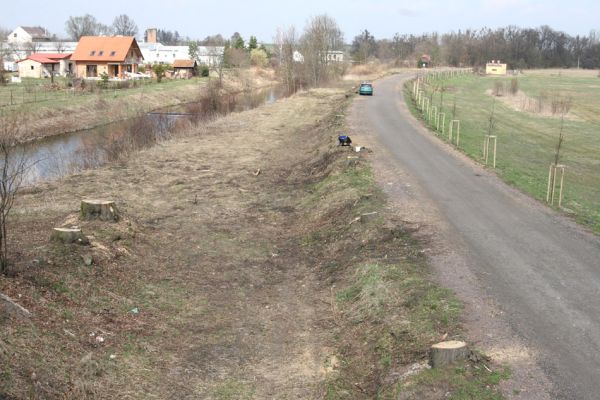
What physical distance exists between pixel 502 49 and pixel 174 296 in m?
144

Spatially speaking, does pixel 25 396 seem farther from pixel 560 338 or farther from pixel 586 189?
pixel 586 189

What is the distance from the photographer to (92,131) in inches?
1762

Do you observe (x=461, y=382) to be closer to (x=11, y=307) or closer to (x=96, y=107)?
(x=11, y=307)

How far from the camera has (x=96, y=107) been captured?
50.9 meters

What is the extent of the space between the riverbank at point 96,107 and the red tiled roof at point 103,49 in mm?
14883

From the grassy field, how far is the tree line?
6921 centimetres

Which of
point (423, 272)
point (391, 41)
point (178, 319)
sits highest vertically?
point (391, 41)

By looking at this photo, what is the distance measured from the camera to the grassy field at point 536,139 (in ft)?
69.7

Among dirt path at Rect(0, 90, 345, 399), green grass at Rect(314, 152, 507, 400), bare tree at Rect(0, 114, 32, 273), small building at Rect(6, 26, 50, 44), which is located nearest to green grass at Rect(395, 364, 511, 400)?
green grass at Rect(314, 152, 507, 400)

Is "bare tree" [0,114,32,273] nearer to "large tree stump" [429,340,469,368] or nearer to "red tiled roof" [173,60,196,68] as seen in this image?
"large tree stump" [429,340,469,368]

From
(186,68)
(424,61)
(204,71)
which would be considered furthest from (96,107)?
(424,61)

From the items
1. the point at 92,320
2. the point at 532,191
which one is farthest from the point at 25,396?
the point at 532,191

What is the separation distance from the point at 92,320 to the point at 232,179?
1412cm

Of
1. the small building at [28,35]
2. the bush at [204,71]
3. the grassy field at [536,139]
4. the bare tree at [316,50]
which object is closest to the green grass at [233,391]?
the grassy field at [536,139]
